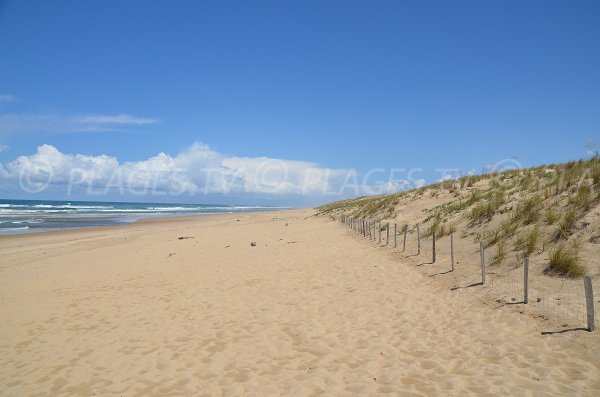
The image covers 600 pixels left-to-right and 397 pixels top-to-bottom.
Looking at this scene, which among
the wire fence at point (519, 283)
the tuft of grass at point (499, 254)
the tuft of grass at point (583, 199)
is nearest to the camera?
the wire fence at point (519, 283)

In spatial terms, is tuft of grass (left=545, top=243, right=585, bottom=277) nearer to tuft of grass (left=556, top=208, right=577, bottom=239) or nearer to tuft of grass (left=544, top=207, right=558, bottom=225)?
tuft of grass (left=556, top=208, right=577, bottom=239)

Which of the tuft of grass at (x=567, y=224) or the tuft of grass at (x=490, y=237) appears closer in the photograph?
the tuft of grass at (x=567, y=224)

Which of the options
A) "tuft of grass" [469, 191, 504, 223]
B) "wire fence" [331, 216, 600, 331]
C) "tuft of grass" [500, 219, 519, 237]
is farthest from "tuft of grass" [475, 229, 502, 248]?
"tuft of grass" [469, 191, 504, 223]

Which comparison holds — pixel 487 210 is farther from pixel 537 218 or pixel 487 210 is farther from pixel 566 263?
pixel 566 263

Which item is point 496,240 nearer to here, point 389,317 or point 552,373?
point 389,317

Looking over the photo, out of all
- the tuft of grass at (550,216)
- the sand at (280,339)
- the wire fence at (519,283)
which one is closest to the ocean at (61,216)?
the sand at (280,339)

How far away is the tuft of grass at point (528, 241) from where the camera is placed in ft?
32.5

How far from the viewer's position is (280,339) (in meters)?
7.00

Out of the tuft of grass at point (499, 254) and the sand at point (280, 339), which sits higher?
the tuft of grass at point (499, 254)

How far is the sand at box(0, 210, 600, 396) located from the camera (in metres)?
5.26

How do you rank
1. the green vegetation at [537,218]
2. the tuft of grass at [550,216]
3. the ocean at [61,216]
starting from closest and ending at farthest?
the green vegetation at [537,218] → the tuft of grass at [550,216] → the ocean at [61,216]

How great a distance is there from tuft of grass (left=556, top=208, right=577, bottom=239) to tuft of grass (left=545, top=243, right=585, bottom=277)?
1.02m

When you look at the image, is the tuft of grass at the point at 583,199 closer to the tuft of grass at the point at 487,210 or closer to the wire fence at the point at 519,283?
the wire fence at the point at 519,283

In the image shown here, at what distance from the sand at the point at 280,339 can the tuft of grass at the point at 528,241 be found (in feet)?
8.08
